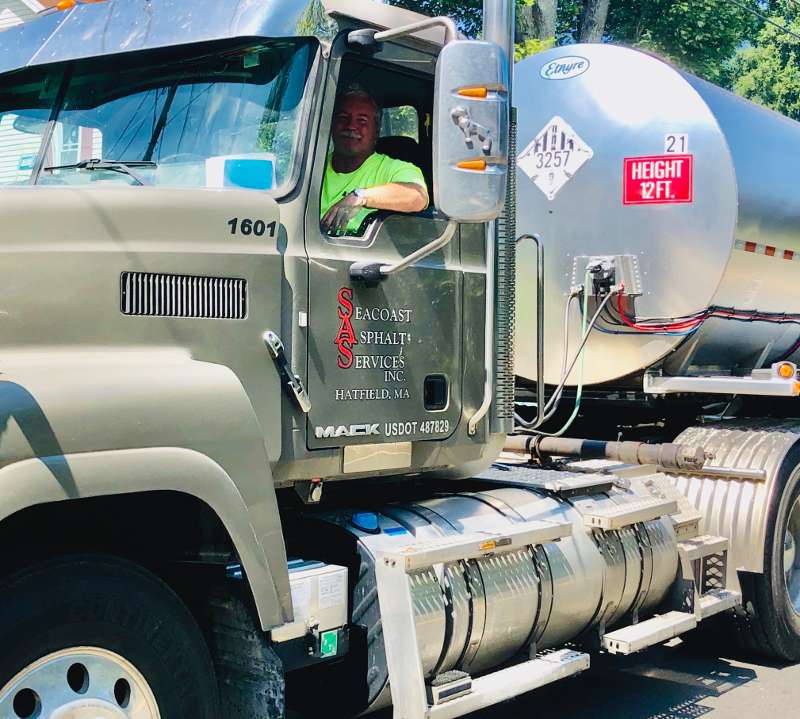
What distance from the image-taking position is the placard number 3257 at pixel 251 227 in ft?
12.1

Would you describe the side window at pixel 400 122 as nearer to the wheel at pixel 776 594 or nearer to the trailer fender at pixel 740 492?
the trailer fender at pixel 740 492

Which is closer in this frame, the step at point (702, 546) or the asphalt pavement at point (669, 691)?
the asphalt pavement at point (669, 691)

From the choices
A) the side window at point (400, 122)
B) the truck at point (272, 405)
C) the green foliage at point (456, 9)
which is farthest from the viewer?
the green foliage at point (456, 9)

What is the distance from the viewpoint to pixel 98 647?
312cm

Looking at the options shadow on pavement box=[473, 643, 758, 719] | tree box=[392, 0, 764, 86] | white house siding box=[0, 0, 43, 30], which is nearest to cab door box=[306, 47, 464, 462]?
white house siding box=[0, 0, 43, 30]

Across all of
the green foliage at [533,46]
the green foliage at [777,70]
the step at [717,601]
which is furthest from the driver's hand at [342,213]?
the green foliage at [777,70]

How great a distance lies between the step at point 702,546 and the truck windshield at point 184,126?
3.01 metres

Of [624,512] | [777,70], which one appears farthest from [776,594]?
[777,70]

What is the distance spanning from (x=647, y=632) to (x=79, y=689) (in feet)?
9.69

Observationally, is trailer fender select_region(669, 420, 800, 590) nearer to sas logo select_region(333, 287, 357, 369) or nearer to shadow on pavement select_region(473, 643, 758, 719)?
shadow on pavement select_region(473, 643, 758, 719)

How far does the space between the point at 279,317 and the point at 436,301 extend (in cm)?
80

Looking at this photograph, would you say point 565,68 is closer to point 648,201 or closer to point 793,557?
point 648,201

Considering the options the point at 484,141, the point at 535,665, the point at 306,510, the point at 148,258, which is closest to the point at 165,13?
the point at 148,258

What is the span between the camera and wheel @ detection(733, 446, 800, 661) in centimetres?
613
